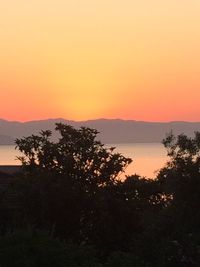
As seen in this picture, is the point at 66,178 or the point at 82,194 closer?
the point at 82,194

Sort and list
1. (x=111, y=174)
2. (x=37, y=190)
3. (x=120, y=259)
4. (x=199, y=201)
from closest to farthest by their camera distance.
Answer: (x=120, y=259), (x=199, y=201), (x=37, y=190), (x=111, y=174)

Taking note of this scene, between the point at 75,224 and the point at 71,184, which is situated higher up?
the point at 71,184

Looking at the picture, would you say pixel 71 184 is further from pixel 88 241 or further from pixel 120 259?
pixel 120 259

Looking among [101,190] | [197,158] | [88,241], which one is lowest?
[88,241]

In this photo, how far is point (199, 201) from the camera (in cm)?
2089

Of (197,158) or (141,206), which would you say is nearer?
(197,158)

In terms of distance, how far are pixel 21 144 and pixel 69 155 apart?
284 centimetres

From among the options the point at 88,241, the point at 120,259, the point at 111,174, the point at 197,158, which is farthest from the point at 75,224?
the point at 120,259

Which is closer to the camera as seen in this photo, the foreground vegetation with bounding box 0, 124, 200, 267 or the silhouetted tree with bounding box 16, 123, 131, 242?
the foreground vegetation with bounding box 0, 124, 200, 267

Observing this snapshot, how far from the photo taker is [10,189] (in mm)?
33188

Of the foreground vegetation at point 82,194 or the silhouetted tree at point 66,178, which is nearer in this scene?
the foreground vegetation at point 82,194

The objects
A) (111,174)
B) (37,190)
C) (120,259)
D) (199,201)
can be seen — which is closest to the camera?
(120,259)

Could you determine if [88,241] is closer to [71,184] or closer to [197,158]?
[71,184]

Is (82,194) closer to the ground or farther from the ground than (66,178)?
closer to the ground
